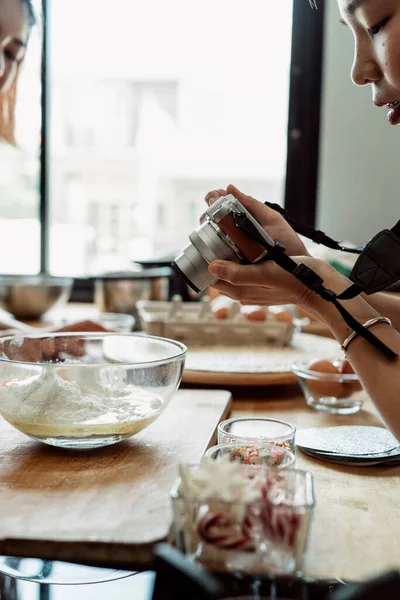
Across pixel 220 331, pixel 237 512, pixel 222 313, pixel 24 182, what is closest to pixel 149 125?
pixel 24 182

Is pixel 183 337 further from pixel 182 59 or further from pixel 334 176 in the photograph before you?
Result: pixel 182 59

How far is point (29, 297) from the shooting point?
2055mm

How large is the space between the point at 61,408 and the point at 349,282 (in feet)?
1.19

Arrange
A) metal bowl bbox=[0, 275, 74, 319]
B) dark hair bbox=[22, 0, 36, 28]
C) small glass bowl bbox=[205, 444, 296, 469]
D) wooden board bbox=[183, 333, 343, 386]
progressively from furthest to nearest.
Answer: dark hair bbox=[22, 0, 36, 28] < metal bowl bbox=[0, 275, 74, 319] < wooden board bbox=[183, 333, 343, 386] < small glass bowl bbox=[205, 444, 296, 469]

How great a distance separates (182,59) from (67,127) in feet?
1.72

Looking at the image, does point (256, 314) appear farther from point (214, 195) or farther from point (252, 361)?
point (214, 195)

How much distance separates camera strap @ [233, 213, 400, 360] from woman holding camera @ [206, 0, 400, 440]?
0.04 feet

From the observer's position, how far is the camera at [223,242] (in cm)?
81

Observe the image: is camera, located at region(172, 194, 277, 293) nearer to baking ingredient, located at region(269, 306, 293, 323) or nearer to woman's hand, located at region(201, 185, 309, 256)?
woman's hand, located at region(201, 185, 309, 256)

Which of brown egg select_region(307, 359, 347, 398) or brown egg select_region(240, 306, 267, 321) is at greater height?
brown egg select_region(240, 306, 267, 321)

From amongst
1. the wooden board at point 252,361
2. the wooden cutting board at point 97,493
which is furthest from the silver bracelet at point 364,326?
the wooden board at point 252,361

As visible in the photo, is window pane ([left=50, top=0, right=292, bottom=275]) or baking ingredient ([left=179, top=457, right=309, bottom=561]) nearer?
baking ingredient ([left=179, top=457, right=309, bottom=561])

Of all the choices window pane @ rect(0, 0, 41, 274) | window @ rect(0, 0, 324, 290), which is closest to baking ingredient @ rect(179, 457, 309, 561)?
window @ rect(0, 0, 324, 290)

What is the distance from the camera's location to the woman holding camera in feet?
2.62
